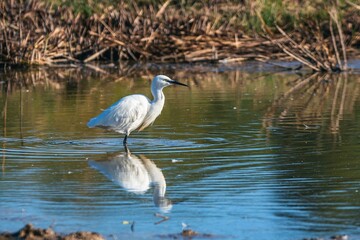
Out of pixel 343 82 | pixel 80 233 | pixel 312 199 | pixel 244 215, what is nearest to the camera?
pixel 80 233

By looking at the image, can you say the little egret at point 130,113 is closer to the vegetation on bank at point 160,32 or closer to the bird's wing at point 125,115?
the bird's wing at point 125,115

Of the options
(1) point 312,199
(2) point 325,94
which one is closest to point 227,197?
(1) point 312,199

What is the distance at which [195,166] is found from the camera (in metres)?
9.43

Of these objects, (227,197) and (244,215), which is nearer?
(244,215)

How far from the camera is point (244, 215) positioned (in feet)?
23.1

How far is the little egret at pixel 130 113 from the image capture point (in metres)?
11.3

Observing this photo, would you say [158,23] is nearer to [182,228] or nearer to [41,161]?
[41,161]

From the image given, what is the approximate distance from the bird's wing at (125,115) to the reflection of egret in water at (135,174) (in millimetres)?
595

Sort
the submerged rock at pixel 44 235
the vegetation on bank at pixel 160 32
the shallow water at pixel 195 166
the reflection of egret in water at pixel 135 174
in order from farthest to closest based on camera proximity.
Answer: the vegetation on bank at pixel 160 32, the reflection of egret in water at pixel 135 174, the shallow water at pixel 195 166, the submerged rock at pixel 44 235

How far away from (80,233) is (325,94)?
10852 mm

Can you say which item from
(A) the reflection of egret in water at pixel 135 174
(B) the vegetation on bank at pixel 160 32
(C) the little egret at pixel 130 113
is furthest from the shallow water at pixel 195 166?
(B) the vegetation on bank at pixel 160 32

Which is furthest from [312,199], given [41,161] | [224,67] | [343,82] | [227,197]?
[224,67]

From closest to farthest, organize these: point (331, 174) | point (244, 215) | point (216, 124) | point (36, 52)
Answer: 1. point (244, 215)
2. point (331, 174)
3. point (216, 124)
4. point (36, 52)

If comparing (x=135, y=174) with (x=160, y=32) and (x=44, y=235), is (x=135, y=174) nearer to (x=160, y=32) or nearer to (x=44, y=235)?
(x=44, y=235)
